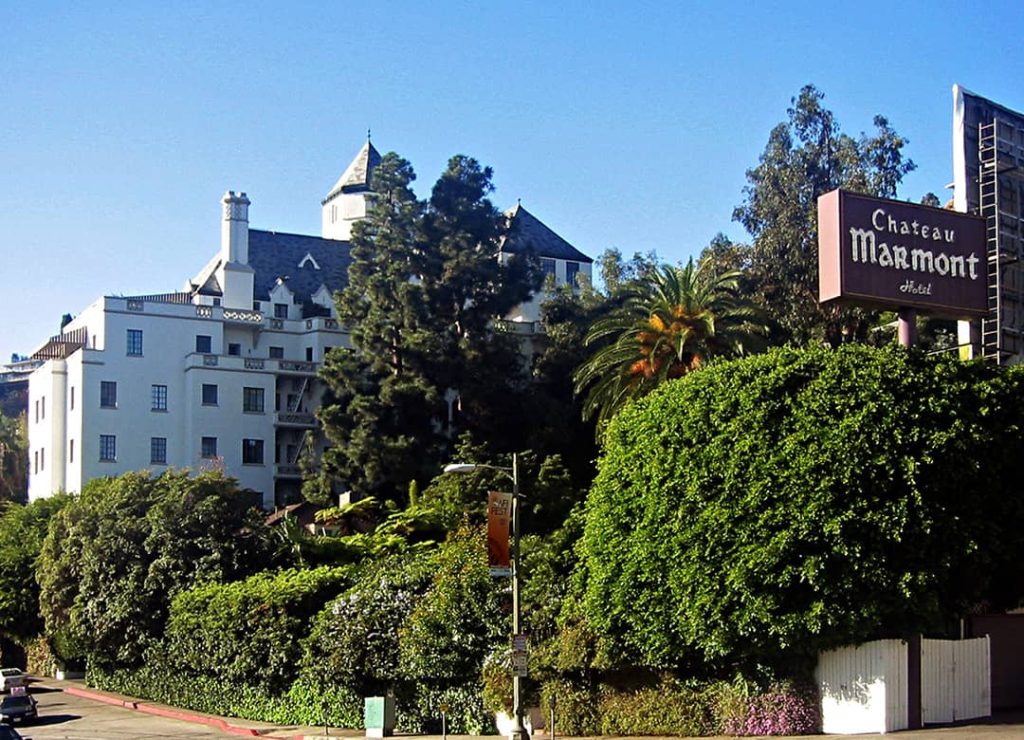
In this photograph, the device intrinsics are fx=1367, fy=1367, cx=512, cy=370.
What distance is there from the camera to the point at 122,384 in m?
82.4

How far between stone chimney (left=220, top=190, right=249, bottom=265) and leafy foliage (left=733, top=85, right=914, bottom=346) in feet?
133

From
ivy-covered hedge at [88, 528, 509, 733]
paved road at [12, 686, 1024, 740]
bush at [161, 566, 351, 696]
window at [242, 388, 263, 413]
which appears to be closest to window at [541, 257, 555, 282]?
window at [242, 388, 263, 413]

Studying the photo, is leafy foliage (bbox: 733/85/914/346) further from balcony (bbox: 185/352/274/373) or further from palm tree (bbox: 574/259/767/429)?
balcony (bbox: 185/352/274/373)

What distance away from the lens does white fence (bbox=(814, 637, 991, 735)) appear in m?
31.8

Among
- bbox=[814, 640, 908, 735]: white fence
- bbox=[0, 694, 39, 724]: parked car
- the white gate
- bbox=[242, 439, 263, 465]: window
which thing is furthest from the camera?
bbox=[242, 439, 263, 465]: window

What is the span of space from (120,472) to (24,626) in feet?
49.0

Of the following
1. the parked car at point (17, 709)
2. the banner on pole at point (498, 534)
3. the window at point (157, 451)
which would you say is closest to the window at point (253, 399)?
the window at point (157, 451)

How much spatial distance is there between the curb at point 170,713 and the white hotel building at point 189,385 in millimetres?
23167

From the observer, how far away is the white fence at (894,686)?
31812 millimetres

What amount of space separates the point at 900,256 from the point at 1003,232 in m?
10.3

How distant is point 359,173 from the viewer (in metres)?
119

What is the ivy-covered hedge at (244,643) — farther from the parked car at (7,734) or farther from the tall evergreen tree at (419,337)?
the tall evergreen tree at (419,337)

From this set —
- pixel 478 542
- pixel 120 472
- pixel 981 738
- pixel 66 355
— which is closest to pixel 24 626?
pixel 120 472

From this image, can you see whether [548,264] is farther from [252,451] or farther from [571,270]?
[252,451]
